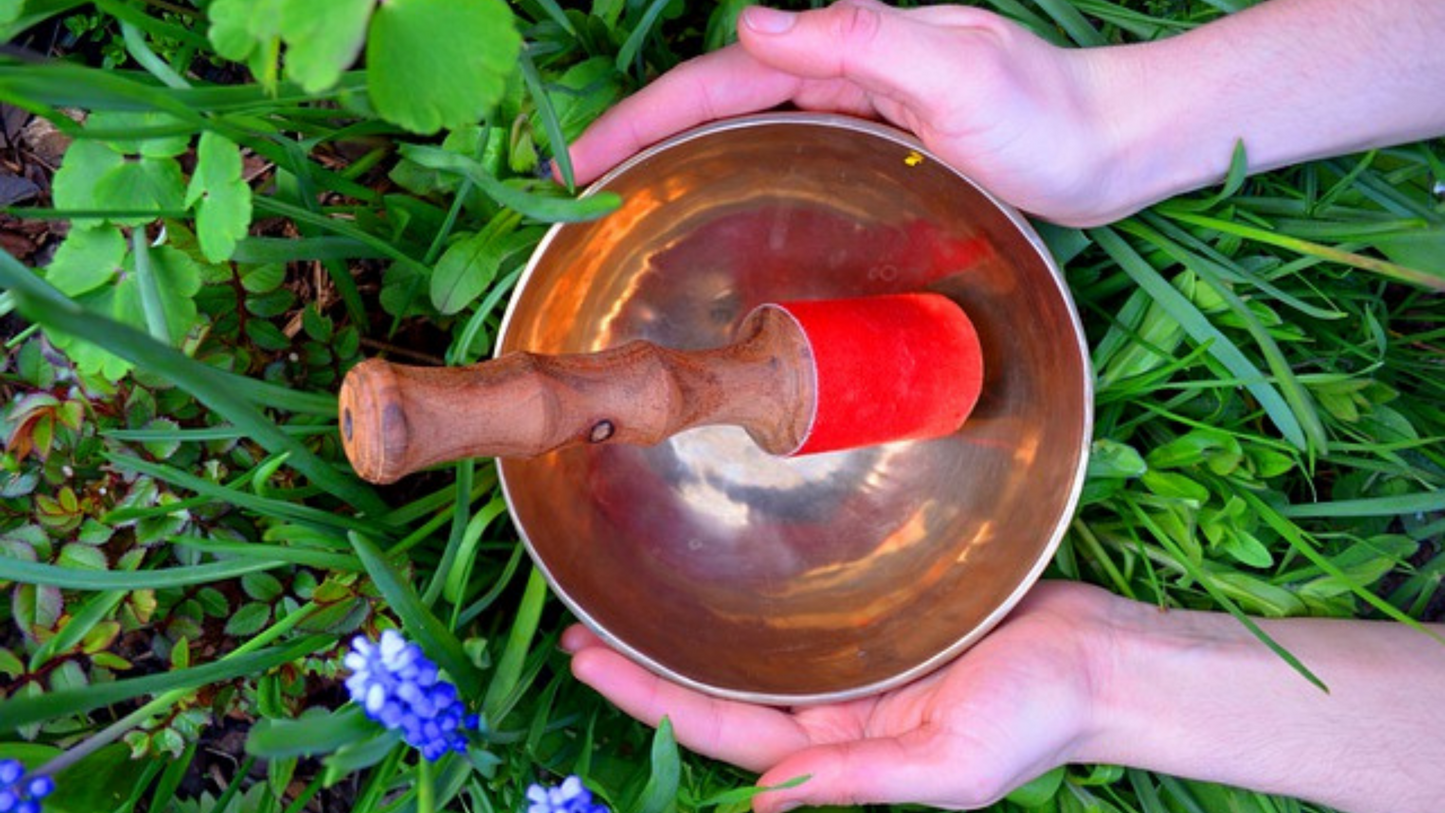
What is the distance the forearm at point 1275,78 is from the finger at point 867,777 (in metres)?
0.51

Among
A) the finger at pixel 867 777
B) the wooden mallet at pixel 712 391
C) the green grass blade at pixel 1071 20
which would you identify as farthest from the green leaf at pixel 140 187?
the green grass blade at pixel 1071 20

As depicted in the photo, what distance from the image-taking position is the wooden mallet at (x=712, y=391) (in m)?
0.74

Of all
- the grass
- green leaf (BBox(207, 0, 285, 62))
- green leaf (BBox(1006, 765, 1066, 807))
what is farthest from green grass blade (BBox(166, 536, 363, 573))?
green leaf (BBox(1006, 765, 1066, 807))

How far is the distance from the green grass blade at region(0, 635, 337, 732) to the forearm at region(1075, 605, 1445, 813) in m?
0.69

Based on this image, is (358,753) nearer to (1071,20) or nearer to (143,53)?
(143,53)

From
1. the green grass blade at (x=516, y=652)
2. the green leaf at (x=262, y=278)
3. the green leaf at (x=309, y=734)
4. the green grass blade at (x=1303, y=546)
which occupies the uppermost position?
the green leaf at (x=262, y=278)

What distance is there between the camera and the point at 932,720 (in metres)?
1.06

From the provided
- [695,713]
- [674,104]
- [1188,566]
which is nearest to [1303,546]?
[1188,566]

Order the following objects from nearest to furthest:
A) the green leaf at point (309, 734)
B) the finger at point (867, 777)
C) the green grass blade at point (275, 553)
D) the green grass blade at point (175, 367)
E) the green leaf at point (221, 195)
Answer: the green grass blade at point (175, 367) → the green leaf at point (309, 734) → the green leaf at point (221, 195) → the green grass blade at point (275, 553) → the finger at point (867, 777)

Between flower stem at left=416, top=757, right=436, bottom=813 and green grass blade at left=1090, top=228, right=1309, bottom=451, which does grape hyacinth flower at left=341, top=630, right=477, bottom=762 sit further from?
green grass blade at left=1090, top=228, right=1309, bottom=451

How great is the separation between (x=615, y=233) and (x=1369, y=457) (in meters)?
0.80

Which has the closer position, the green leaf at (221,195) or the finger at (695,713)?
the green leaf at (221,195)

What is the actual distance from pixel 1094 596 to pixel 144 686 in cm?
82

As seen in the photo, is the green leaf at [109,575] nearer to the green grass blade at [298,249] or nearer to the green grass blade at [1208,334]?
the green grass blade at [298,249]
